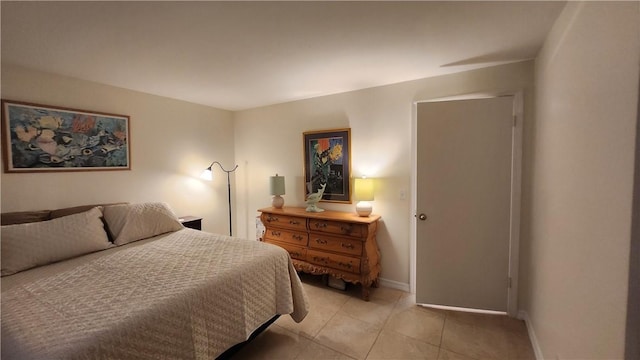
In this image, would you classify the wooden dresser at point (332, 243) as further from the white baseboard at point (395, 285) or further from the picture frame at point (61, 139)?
the picture frame at point (61, 139)

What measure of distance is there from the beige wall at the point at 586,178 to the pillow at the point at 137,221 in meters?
3.06

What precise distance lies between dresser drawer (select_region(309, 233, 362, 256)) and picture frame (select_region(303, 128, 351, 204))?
1.76 feet

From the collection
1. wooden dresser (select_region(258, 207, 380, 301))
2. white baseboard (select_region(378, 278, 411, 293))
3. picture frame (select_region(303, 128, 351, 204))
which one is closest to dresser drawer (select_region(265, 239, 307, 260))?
wooden dresser (select_region(258, 207, 380, 301))

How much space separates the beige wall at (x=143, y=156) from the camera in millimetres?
2182

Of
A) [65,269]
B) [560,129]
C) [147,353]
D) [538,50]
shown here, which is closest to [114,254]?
[65,269]

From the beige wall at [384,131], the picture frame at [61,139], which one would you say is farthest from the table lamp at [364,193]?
the picture frame at [61,139]

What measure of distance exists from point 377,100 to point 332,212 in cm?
140

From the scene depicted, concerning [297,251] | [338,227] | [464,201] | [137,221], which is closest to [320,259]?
[297,251]

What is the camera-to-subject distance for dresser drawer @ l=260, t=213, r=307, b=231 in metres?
2.86

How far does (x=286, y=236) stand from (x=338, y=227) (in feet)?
2.40

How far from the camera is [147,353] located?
3.79 feet

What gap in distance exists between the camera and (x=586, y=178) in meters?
1.10

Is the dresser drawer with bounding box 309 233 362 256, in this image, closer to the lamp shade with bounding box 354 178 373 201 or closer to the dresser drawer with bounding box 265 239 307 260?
the dresser drawer with bounding box 265 239 307 260

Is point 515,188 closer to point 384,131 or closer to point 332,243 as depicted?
point 384,131
